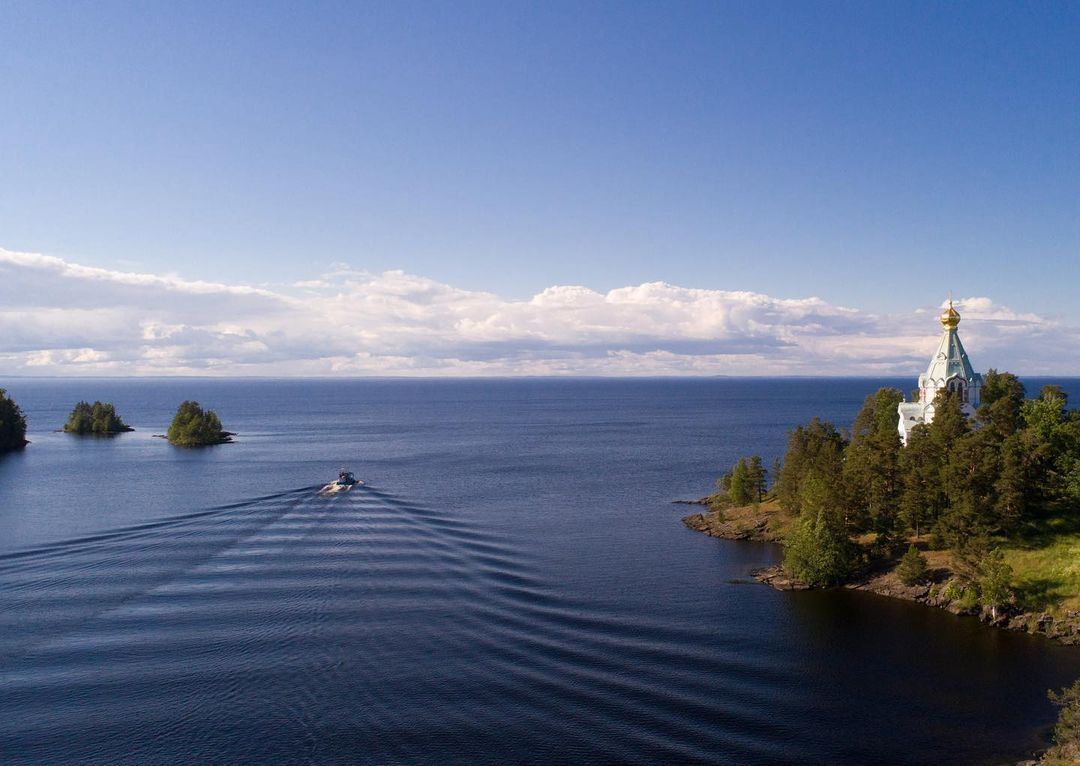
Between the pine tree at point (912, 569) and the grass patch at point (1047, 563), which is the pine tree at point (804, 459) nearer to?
the pine tree at point (912, 569)

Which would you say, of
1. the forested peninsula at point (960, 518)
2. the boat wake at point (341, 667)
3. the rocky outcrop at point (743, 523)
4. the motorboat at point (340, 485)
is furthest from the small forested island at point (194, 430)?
the forested peninsula at point (960, 518)

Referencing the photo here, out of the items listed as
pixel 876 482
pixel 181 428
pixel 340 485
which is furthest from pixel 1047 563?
pixel 181 428

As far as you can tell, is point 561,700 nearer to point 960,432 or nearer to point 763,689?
point 763,689

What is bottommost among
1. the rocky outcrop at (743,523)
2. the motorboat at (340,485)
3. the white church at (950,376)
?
the rocky outcrop at (743,523)

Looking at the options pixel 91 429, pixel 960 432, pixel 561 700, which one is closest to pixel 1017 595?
pixel 960 432

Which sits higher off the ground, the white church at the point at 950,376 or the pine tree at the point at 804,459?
the white church at the point at 950,376
